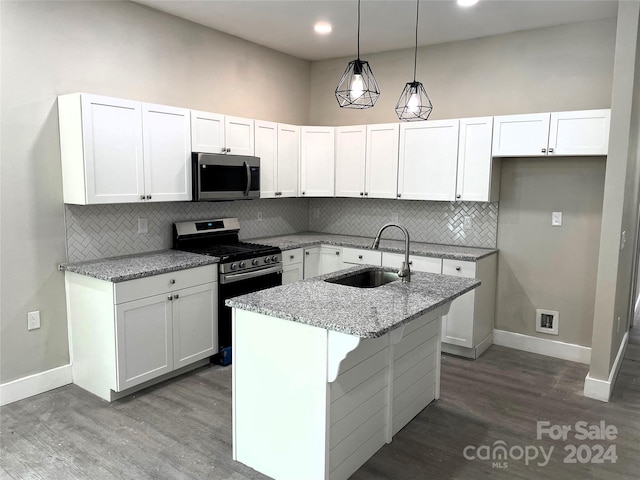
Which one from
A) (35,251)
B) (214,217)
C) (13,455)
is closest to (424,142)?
(214,217)

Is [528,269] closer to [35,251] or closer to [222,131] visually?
[222,131]

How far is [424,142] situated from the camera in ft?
14.9

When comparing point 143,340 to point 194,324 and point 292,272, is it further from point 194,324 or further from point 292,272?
point 292,272

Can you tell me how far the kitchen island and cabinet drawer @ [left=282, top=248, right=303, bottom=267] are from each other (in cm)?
174

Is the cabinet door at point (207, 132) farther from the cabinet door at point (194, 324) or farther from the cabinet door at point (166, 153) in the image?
the cabinet door at point (194, 324)

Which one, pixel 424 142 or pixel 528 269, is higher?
pixel 424 142

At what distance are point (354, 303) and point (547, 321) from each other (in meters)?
2.72

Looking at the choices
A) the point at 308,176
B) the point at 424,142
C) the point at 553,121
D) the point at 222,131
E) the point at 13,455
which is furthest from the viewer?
the point at 308,176

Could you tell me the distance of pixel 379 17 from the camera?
403 centimetres

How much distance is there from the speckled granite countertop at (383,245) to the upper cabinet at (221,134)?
0.97 m

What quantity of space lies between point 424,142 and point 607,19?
1.73 metres

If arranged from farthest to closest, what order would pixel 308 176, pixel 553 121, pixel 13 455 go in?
pixel 308 176
pixel 553 121
pixel 13 455

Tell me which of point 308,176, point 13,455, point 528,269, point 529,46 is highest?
point 529,46

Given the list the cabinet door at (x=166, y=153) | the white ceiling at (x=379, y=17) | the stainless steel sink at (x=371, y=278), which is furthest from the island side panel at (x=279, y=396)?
the white ceiling at (x=379, y=17)
